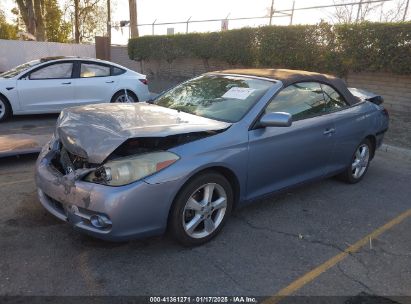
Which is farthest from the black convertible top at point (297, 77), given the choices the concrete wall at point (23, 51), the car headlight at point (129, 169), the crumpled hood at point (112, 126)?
the concrete wall at point (23, 51)

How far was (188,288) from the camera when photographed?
294cm

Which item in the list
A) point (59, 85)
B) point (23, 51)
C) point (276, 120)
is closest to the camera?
point (276, 120)

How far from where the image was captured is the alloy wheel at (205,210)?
3.42m

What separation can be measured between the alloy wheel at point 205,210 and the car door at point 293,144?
1.24ft

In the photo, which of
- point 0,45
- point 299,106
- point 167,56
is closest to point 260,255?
point 299,106

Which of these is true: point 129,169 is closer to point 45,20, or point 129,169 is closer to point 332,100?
point 332,100

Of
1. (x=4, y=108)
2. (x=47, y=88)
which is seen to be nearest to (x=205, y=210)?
(x=47, y=88)

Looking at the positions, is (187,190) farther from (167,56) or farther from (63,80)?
(167,56)

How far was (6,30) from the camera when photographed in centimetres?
3512

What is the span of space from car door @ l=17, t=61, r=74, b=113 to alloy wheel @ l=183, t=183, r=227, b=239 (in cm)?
637

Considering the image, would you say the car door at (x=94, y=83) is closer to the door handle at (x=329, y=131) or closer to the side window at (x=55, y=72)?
the side window at (x=55, y=72)

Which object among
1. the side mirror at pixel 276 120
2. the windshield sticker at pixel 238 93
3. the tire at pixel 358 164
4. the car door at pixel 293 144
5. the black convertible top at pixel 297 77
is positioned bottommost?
the tire at pixel 358 164

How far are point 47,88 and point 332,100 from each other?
6.29 meters

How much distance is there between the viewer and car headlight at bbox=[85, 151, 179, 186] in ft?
10.1
